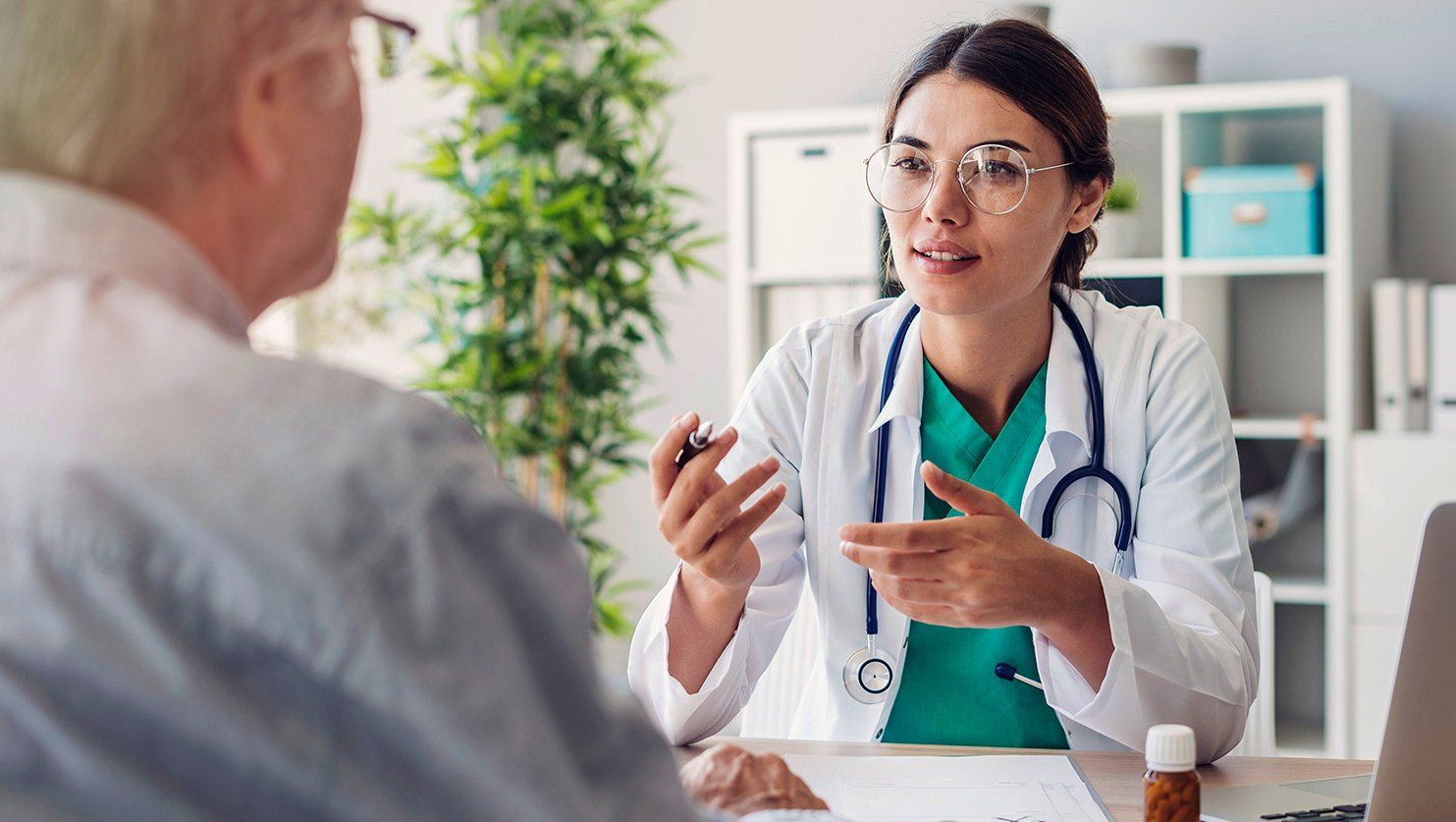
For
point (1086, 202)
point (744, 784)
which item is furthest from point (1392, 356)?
point (744, 784)

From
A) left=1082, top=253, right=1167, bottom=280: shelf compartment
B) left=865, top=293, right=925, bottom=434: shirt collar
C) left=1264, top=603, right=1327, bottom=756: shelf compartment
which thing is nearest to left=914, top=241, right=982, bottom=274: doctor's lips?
left=865, top=293, right=925, bottom=434: shirt collar

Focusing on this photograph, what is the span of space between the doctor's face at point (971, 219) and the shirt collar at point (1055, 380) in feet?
0.32

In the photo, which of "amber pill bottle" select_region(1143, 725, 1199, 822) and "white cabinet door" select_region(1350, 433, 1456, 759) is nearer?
"amber pill bottle" select_region(1143, 725, 1199, 822)

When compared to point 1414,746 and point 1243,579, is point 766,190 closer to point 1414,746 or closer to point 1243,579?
point 1243,579

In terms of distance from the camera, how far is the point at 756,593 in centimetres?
158

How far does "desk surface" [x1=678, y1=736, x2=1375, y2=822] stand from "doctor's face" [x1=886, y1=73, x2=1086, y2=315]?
21.4 inches

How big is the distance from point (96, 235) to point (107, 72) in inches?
2.6

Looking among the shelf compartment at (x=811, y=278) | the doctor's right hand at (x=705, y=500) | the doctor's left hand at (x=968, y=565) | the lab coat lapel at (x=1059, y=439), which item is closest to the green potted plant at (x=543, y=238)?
the shelf compartment at (x=811, y=278)

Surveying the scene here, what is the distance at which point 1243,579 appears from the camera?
1506 millimetres

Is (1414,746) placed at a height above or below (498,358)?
below

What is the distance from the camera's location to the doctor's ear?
5.64ft

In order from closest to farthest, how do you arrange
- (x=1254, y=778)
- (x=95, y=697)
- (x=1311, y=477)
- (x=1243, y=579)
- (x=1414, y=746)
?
(x=95, y=697)
(x=1414, y=746)
(x=1254, y=778)
(x=1243, y=579)
(x=1311, y=477)


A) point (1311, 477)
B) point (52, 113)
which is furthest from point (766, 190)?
point (52, 113)

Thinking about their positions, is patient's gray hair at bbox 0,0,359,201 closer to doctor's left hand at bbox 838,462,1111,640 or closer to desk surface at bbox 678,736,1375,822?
doctor's left hand at bbox 838,462,1111,640
